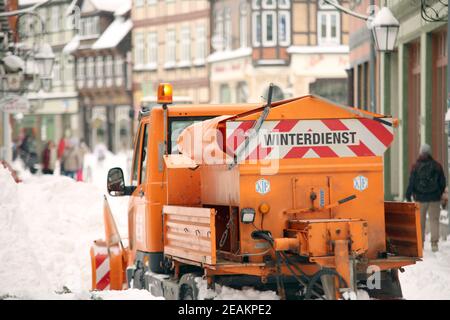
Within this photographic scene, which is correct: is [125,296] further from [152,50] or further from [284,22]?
[152,50]

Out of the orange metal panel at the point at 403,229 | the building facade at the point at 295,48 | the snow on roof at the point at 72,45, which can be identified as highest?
the snow on roof at the point at 72,45

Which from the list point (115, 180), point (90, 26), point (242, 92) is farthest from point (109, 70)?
point (115, 180)

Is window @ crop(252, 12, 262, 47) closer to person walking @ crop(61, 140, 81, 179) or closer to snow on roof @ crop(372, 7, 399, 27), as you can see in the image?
person walking @ crop(61, 140, 81, 179)

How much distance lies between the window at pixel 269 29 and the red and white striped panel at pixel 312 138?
156ft

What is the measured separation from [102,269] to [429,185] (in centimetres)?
581

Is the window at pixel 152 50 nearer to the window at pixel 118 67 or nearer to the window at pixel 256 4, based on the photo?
the window at pixel 118 67

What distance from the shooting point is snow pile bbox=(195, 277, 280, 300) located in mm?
9820

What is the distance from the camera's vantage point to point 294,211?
385 inches

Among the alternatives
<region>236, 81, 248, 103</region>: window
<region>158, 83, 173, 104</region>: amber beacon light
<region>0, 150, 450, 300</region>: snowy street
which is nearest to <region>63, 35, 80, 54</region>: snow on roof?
<region>236, 81, 248, 103</region>: window

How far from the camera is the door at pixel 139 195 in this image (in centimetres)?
1207

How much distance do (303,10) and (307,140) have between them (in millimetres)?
47816

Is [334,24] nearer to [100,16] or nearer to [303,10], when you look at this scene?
[303,10]

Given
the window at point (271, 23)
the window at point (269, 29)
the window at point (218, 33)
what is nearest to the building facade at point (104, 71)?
the window at point (218, 33)

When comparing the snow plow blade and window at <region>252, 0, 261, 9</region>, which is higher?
window at <region>252, 0, 261, 9</region>
